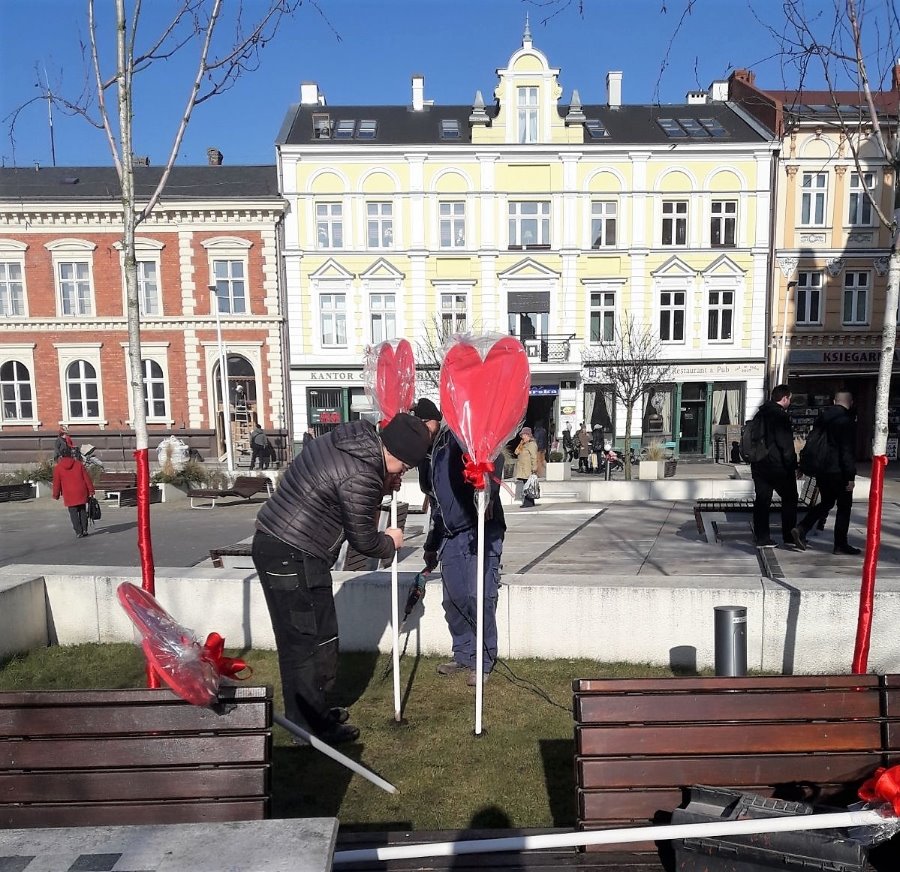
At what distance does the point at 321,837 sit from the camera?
1.92 metres

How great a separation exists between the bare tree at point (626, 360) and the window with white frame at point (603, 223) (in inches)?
114

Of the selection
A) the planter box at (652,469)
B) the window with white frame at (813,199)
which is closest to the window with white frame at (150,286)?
the planter box at (652,469)

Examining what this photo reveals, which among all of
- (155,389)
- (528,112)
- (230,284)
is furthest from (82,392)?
(528,112)

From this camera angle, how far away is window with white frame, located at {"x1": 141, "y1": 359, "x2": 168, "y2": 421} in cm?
2555

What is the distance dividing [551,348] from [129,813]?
23640 mm

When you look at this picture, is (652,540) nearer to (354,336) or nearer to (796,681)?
(796,681)

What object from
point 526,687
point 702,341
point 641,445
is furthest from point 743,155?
point 526,687

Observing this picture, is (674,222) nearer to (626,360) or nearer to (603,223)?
(603,223)

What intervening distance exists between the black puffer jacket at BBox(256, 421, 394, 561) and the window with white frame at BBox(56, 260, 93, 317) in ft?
86.3

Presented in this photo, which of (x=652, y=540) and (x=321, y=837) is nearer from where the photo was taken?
(x=321, y=837)

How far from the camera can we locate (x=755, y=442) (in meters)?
6.55

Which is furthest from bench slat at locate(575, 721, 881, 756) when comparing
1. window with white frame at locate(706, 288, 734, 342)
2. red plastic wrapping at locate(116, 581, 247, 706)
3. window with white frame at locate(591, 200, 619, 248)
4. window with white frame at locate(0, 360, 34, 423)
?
window with white frame at locate(0, 360, 34, 423)

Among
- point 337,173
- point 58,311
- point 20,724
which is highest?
point 337,173

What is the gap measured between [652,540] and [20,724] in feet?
25.5
